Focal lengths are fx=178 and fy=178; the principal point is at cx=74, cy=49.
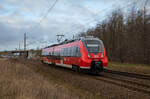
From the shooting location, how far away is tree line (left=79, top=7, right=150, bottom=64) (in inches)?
1141

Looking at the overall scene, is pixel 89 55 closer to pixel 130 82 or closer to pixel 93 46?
pixel 93 46

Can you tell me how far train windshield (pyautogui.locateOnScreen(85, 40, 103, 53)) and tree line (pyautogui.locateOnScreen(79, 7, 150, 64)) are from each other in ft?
37.6

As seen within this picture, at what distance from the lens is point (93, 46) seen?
14.8m

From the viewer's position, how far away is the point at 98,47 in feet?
49.2

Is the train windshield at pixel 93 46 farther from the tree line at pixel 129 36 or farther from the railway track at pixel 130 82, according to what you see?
the tree line at pixel 129 36

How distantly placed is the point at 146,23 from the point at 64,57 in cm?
1702

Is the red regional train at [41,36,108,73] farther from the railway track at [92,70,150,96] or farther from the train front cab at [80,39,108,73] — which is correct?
the railway track at [92,70,150,96]

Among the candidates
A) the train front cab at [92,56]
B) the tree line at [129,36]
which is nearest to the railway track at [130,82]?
the train front cab at [92,56]

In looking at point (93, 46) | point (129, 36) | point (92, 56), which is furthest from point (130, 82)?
point (129, 36)

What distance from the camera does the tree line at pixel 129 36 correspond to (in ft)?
95.0

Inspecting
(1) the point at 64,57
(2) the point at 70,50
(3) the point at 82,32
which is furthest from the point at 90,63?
(3) the point at 82,32

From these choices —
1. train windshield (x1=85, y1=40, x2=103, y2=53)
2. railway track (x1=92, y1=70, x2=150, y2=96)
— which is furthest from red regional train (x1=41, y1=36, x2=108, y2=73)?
railway track (x1=92, y1=70, x2=150, y2=96)

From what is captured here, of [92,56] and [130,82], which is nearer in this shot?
[130,82]

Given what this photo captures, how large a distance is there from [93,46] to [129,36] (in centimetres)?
1976
